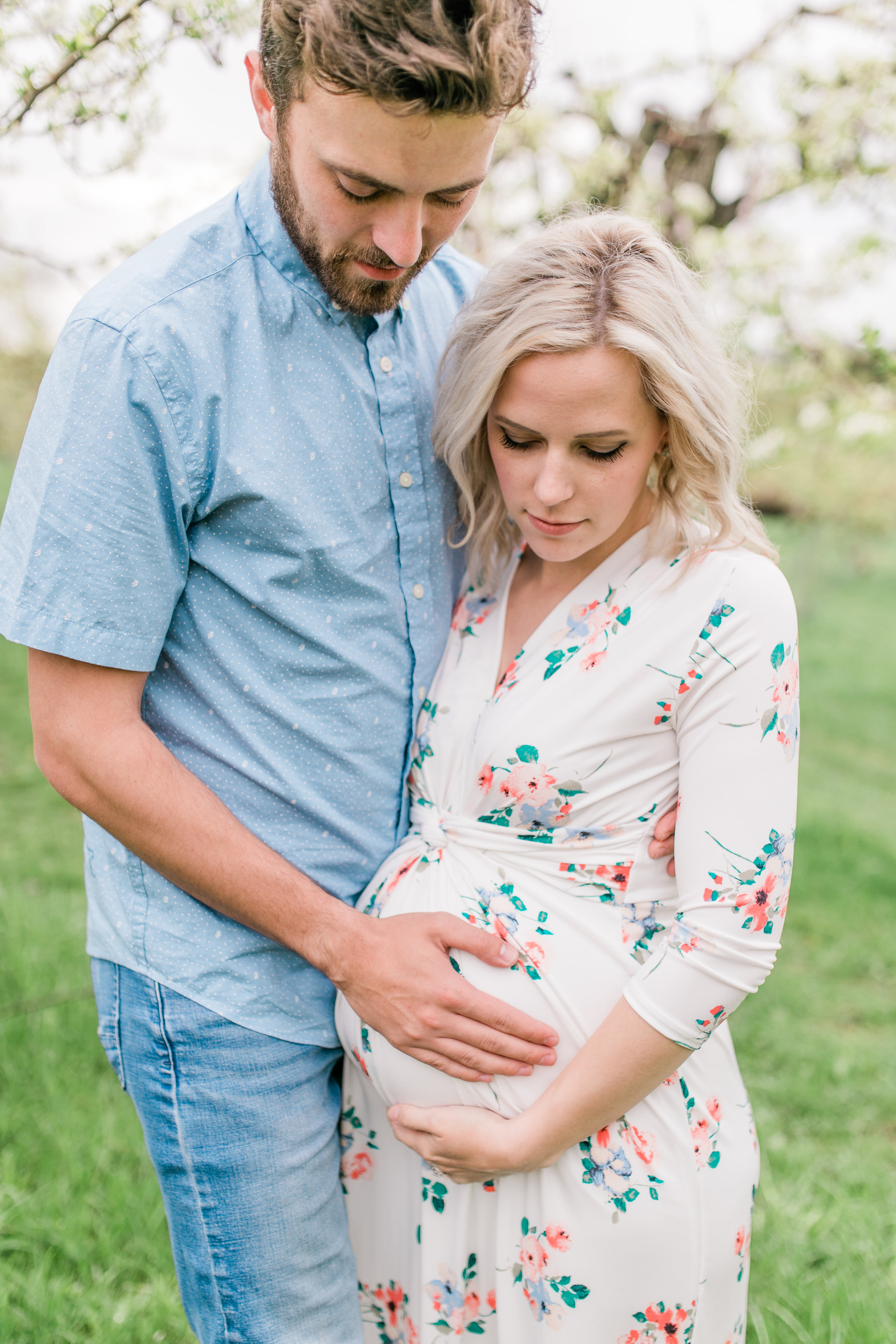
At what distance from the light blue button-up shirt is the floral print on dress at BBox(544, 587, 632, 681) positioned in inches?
10.2

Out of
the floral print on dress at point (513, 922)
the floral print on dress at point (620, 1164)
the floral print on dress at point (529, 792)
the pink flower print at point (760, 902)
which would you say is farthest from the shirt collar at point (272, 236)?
the floral print on dress at point (620, 1164)

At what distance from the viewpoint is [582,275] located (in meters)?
1.78

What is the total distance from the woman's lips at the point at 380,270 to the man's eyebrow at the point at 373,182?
12cm

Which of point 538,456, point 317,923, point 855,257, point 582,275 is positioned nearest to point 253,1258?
point 317,923

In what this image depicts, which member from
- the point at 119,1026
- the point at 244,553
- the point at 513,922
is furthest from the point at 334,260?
the point at 119,1026

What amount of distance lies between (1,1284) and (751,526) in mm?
2528

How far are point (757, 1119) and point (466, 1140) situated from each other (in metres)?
2.40

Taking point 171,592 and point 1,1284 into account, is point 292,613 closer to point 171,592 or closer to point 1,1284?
point 171,592

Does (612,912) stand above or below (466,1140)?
above

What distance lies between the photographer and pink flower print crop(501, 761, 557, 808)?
1812 mm

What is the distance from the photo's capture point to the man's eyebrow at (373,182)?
1542mm

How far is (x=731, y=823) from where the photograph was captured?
5.42 feet

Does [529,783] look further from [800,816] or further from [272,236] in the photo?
[800,816]

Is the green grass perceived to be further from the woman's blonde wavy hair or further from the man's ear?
the man's ear
